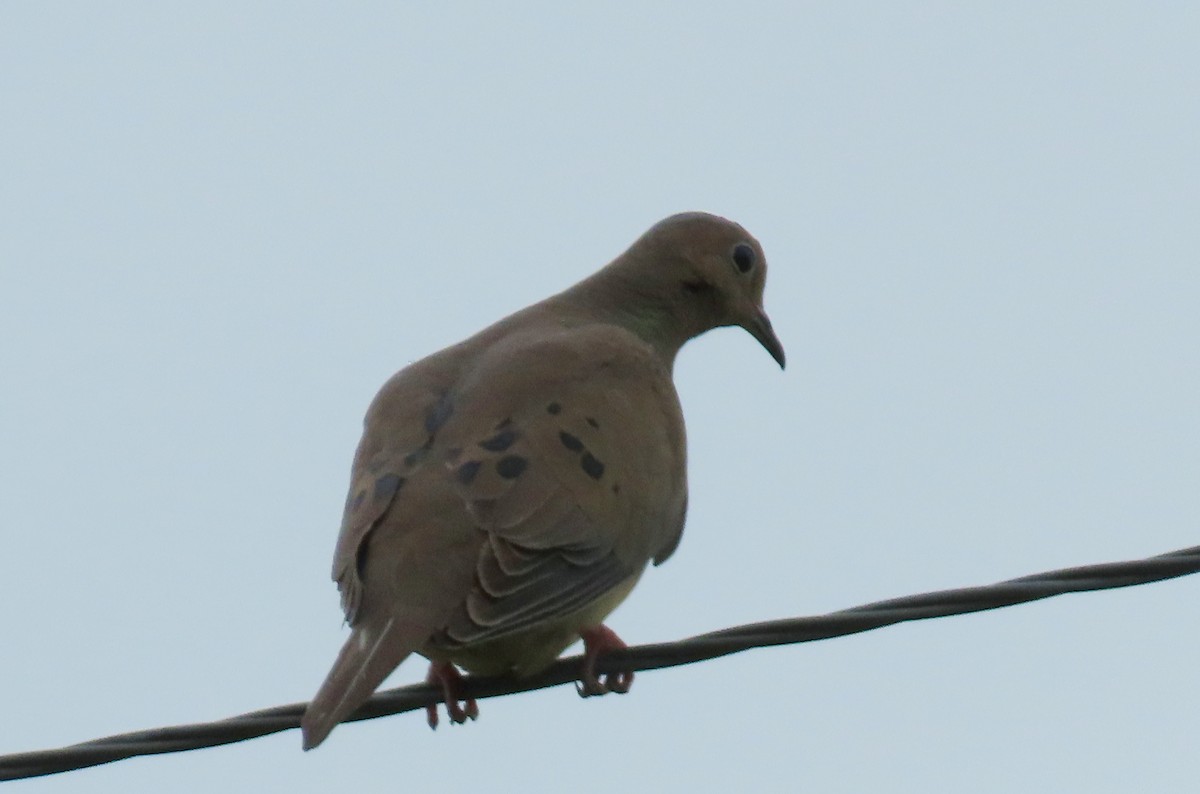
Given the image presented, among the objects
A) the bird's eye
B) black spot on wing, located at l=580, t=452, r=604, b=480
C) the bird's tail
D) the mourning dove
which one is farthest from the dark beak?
the bird's tail

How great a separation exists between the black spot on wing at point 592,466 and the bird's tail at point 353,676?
2.96 ft

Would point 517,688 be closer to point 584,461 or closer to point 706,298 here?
point 584,461

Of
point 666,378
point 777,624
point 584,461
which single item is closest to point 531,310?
point 666,378

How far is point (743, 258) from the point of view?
7.38 meters

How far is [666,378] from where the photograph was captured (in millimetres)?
6398

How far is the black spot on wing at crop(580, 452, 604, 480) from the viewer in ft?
18.0

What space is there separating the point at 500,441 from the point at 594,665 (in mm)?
648

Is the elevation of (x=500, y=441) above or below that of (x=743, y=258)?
below

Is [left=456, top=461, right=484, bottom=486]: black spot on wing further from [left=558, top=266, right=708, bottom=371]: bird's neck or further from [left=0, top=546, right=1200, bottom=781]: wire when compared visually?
[left=558, top=266, right=708, bottom=371]: bird's neck

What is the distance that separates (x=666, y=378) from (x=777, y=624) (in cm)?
241

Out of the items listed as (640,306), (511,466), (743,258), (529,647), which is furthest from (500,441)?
(743,258)

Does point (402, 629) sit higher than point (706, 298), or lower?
lower

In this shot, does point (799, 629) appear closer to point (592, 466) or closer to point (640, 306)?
point (592, 466)

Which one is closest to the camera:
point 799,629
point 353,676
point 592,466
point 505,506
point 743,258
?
point 799,629
